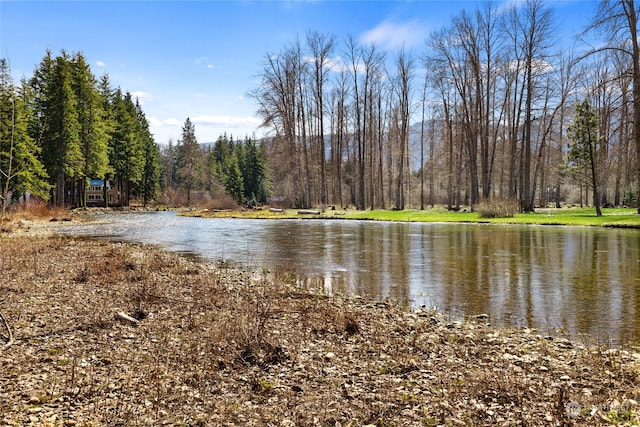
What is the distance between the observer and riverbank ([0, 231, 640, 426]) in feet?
13.1

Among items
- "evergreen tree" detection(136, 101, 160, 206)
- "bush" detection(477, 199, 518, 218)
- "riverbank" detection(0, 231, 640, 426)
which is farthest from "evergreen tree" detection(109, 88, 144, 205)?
"riverbank" detection(0, 231, 640, 426)

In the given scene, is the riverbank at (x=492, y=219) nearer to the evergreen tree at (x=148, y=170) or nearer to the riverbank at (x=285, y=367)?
the riverbank at (x=285, y=367)

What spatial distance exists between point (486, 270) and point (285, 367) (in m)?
8.62

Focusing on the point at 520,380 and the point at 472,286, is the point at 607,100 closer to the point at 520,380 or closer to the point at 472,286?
the point at 472,286

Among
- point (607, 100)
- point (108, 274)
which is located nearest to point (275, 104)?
point (607, 100)

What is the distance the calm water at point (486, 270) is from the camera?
7.63 metres

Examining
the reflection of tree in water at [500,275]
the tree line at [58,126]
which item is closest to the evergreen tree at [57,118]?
the tree line at [58,126]

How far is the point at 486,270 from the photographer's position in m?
12.1

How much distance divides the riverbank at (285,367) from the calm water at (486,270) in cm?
117

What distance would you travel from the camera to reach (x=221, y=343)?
5.89 m

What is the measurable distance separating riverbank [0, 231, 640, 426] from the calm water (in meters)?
1.17

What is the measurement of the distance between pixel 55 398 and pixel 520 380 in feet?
15.7

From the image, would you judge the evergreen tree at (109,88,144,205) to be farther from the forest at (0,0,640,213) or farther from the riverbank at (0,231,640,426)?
the riverbank at (0,231,640,426)

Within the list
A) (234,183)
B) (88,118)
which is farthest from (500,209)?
(234,183)
